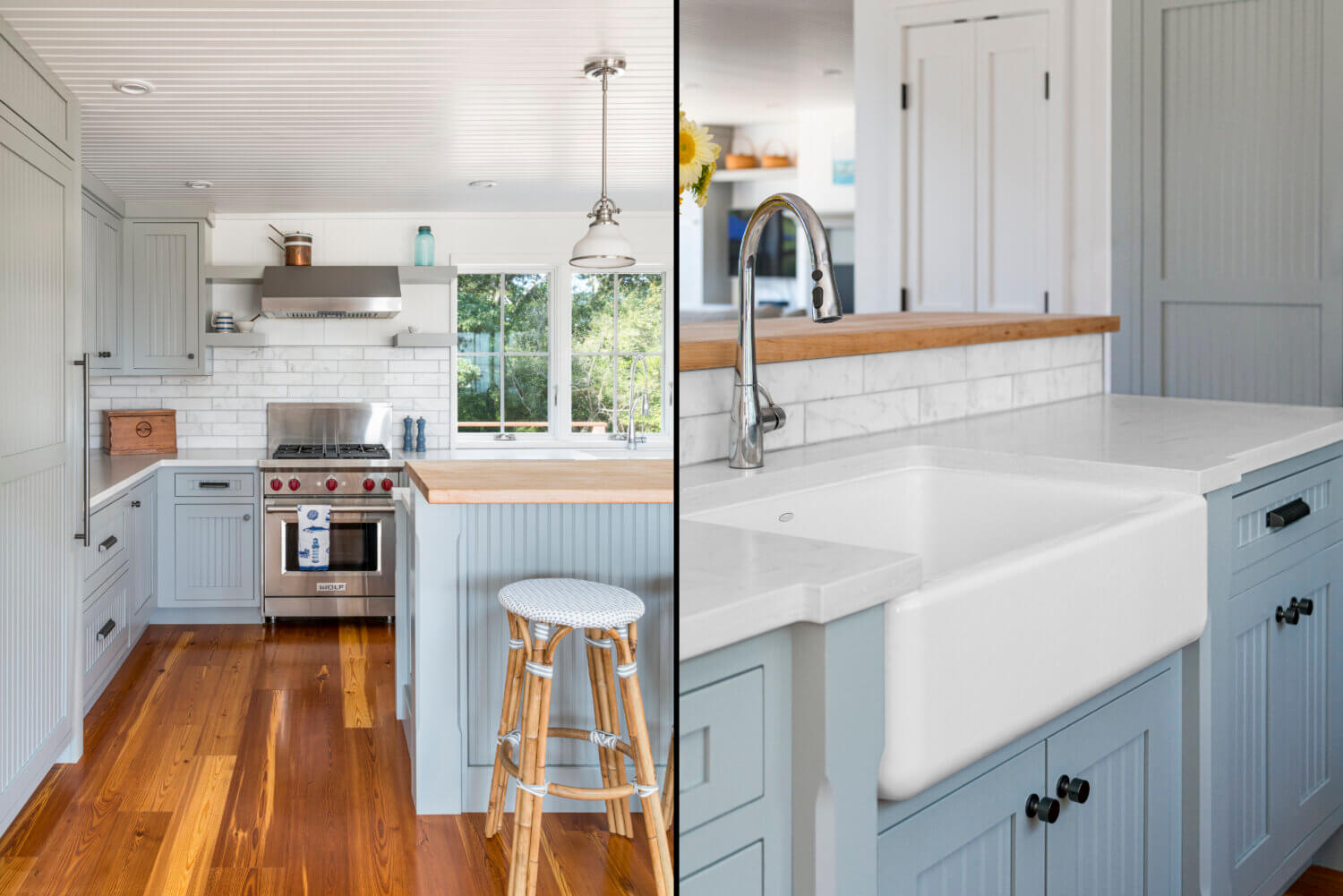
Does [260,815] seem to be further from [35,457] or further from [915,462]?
[915,462]

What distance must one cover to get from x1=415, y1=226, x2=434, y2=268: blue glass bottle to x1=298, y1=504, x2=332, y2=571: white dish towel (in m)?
1.30

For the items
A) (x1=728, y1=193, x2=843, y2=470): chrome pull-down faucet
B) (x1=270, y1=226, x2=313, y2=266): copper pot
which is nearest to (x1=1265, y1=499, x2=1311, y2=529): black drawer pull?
(x1=728, y1=193, x2=843, y2=470): chrome pull-down faucet

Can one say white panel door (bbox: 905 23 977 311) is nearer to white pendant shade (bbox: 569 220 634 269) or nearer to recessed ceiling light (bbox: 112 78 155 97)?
white pendant shade (bbox: 569 220 634 269)

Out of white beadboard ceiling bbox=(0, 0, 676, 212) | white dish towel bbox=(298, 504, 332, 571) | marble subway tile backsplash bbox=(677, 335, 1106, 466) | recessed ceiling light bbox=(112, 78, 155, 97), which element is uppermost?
white beadboard ceiling bbox=(0, 0, 676, 212)

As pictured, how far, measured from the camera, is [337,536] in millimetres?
4973

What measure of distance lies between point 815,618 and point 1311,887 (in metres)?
2.00

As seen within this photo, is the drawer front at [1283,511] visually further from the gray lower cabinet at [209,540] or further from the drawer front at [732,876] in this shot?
the gray lower cabinet at [209,540]

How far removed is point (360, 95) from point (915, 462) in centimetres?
243

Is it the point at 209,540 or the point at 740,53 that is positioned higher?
the point at 740,53

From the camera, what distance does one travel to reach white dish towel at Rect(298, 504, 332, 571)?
4.94 meters

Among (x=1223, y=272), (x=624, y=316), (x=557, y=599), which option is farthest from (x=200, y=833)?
(x=624, y=316)

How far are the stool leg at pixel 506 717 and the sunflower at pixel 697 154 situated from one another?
72.1 inches

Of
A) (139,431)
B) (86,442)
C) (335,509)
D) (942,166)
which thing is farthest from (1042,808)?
(139,431)

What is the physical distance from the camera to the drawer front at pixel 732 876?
84cm
